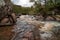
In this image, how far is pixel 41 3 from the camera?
65.3 ft

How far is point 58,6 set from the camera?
17391mm

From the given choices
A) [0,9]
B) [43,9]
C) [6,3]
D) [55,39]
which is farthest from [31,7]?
[55,39]

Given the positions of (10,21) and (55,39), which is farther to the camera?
(10,21)

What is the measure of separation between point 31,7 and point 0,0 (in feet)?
29.6

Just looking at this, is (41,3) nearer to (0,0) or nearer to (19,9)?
(19,9)

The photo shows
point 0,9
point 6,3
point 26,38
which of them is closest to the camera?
point 26,38

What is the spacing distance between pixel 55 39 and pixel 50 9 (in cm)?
1049

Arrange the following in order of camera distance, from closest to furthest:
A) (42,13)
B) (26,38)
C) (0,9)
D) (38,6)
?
(26,38) < (0,9) < (42,13) < (38,6)

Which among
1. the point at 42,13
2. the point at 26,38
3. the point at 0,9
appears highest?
the point at 0,9

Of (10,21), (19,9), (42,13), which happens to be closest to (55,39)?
(10,21)

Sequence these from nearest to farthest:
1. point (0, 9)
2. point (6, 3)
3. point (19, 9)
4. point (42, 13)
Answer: point (0, 9), point (6, 3), point (42, 13), point (19, 9)

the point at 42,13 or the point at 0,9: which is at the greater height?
the point at 0,9

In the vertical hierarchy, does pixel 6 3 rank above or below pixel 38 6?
above

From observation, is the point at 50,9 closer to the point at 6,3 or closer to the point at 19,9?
the point at 19,9
